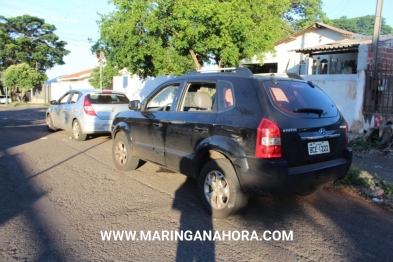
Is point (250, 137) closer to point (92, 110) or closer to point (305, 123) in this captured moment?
point (305, 123)

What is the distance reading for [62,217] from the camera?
4.42 metres

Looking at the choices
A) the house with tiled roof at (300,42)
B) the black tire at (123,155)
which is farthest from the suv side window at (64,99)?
the house with tiled roof at (300,42)

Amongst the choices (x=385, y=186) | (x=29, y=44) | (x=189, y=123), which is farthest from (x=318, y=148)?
(x=29, y=44)

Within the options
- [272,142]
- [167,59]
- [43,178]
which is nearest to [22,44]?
[167,59]

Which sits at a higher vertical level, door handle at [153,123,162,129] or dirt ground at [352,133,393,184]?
door handle at [153,123,162,129]

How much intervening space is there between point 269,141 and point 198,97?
1464 mm

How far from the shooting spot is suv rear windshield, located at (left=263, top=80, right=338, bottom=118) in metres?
4.23

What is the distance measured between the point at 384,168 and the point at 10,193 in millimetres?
6994

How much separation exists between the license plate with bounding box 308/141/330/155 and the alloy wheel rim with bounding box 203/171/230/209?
109 centimetres

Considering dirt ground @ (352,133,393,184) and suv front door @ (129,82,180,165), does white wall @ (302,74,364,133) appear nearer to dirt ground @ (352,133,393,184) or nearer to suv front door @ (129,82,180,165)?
dirt ground @ (352,133,393,184)

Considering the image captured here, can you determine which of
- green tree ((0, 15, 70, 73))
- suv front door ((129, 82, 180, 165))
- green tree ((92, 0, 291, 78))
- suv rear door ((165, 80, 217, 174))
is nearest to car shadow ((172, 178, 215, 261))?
suv rear door ((165, 80, 217, 174))

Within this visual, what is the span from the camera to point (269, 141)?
3.93 m

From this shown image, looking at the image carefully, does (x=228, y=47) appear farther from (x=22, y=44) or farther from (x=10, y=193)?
(x=22, y=44)

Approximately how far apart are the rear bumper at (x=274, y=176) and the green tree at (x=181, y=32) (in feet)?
25.3
